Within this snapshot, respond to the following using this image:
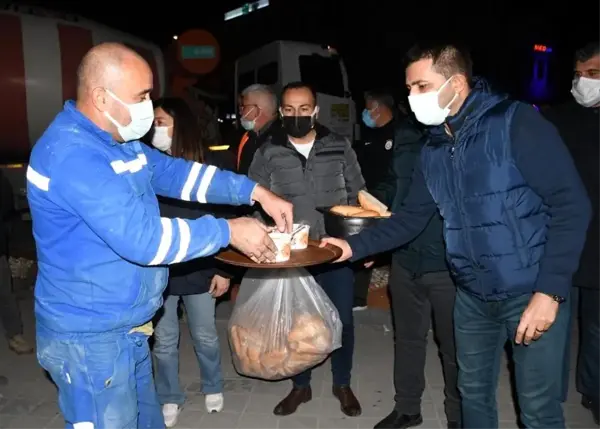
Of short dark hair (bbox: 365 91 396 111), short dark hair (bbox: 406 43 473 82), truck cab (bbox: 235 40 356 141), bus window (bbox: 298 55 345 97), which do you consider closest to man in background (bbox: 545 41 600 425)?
short dark hair (bbox: 406 43 473 82)

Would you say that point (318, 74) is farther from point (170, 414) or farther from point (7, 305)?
point (170, 414)

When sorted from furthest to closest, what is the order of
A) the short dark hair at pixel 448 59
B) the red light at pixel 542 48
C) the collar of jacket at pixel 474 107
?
the red light at pixel 542 48, the short dark hair at pixel 448 59, the collar of jacket at pixel 474 107

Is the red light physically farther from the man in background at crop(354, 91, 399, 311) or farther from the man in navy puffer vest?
the man in navy puffer vest

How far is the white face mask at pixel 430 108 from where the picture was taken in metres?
2.25

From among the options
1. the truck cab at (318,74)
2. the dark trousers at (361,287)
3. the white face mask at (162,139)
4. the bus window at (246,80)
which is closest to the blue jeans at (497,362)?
the white face mask at (162,139)

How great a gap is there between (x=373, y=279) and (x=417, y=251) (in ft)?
8.75

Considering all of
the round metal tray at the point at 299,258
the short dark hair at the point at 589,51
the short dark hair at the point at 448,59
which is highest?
Answer: the short dark hair at the point at 589,51

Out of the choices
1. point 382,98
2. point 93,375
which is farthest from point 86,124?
point 382,98

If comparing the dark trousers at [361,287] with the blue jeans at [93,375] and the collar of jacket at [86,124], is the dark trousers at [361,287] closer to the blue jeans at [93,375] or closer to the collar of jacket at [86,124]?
the blue jeans at [93,375]

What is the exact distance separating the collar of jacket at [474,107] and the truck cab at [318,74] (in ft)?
25.1

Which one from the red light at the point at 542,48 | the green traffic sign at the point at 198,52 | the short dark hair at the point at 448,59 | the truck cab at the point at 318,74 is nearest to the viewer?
the short dark hair at the point at 448,59

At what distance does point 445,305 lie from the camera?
2.88 m

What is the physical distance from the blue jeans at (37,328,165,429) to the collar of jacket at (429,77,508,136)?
5.22 feet

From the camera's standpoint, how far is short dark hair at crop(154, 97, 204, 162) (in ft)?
10.1
